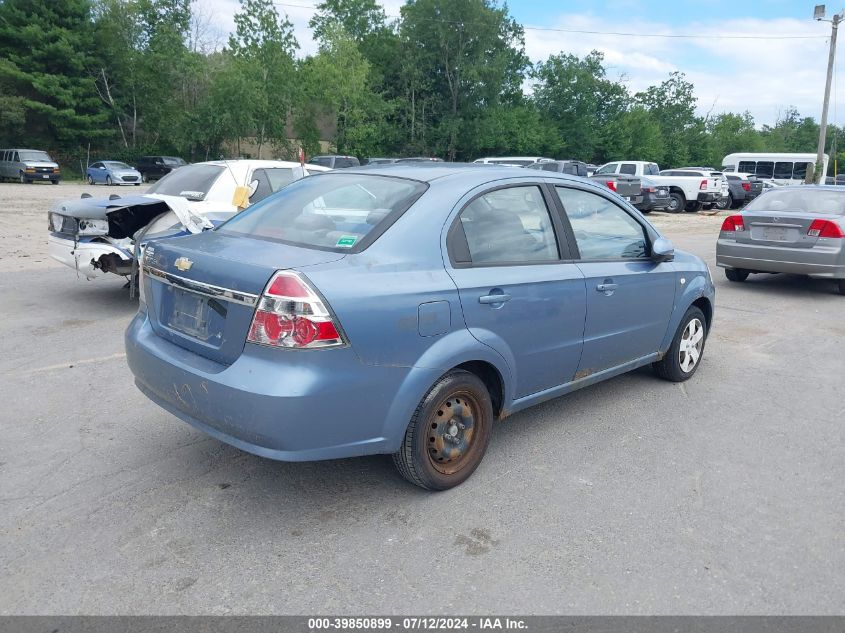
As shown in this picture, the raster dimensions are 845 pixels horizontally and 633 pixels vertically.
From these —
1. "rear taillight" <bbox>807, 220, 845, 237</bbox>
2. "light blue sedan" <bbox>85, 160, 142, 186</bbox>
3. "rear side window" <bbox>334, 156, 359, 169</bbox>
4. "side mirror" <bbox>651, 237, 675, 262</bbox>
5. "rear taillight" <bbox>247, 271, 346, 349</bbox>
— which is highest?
"rear side window" <bbox>334, 156, 359, 169</bbox>

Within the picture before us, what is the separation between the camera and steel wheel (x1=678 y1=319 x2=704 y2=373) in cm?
551

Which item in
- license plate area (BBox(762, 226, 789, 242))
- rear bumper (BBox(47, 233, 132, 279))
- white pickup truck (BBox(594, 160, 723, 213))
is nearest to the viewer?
rear bumper (BBox(47, 233, 132, 279))

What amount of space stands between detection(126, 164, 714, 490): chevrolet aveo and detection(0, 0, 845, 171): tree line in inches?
1541

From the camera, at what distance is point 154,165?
39906 millimetres

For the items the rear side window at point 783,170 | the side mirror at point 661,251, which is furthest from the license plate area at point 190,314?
the rear side window at point 783,170

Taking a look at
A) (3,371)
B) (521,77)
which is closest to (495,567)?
(3,371)

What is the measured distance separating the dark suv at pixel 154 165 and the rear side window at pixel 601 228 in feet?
127

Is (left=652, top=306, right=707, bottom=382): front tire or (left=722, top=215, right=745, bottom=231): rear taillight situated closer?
(left=652, top=306, right=707, bottom=382): front tire

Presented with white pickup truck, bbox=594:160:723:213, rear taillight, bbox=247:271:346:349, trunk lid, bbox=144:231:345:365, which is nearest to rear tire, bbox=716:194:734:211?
white pickup truck, bbox=594:160:723:213

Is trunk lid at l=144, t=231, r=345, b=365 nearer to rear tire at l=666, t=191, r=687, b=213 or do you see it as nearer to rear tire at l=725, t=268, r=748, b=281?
rear tire at l=725, t=268, r=748, b=281

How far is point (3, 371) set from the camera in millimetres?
5316

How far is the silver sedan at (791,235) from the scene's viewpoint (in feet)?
30.9

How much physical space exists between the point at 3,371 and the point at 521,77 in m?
53.8
